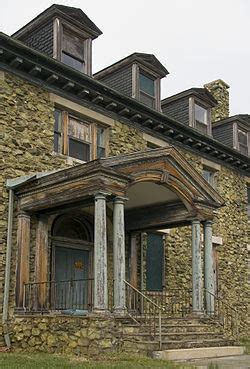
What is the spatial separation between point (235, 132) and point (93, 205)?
11.0m

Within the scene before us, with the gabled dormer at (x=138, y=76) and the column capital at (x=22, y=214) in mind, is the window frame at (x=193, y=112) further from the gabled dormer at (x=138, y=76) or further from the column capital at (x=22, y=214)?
the column capital at (x=22, y=214)

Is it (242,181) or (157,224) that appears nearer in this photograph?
(157,224)

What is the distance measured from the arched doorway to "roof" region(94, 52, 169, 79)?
5.56m

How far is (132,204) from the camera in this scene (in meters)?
14.8

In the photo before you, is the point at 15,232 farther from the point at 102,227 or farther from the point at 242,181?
the point at 242,181

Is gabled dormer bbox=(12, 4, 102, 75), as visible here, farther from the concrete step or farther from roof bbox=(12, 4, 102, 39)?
the concrete step

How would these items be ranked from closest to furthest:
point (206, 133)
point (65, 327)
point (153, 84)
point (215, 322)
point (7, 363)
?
point (7, 363), point (65, 327), point (215, 322), point (153, 84), point (206, 133)

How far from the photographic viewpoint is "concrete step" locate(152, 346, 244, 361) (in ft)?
32.7

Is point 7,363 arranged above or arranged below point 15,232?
Result: below

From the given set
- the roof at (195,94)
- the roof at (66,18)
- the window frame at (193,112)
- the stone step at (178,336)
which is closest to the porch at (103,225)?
the stone step at (178,336)

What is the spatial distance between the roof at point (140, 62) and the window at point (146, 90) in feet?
1.25

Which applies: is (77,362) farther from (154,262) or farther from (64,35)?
(64,35)

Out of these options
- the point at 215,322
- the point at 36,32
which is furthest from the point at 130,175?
the point at 36,32

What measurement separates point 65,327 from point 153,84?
950 centimetres
